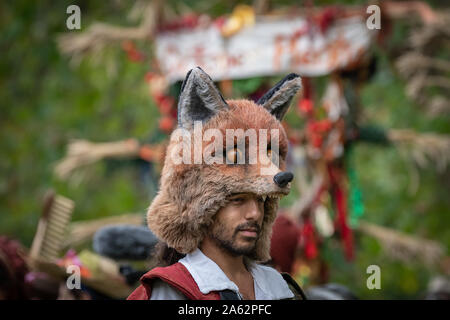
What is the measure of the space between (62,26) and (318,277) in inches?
176

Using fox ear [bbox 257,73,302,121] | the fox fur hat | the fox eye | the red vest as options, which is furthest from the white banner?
the red vest

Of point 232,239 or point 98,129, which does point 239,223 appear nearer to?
point 232,239

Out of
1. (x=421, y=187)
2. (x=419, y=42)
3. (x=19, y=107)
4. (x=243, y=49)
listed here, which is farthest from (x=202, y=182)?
(x=19, y=107)

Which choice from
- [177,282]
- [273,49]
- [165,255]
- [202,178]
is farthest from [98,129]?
[177,282]

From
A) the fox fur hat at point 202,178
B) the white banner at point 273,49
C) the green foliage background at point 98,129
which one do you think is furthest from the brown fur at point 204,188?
the green foliage background at point 98,129

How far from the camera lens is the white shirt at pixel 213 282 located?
185cm

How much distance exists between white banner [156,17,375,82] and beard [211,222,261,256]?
3045 millimetres

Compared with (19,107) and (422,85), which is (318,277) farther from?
(19,107)

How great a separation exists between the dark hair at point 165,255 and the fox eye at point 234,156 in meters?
0.36

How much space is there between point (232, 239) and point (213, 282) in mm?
143

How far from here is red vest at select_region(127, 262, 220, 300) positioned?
1814 millimetres

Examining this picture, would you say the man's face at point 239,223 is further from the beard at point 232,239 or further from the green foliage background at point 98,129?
the green foliage background at point 98,129

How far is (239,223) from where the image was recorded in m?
1.92

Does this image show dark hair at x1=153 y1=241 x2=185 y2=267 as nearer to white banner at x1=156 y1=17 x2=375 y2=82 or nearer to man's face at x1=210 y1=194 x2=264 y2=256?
man's face at x1=210 y1=194 x2=264 y2=256
